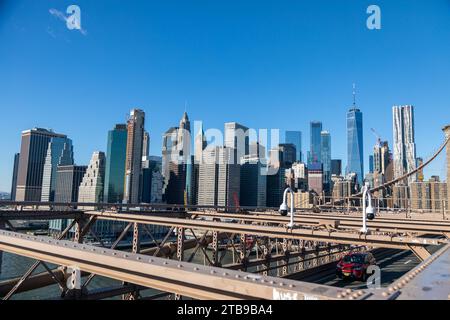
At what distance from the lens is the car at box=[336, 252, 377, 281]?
26188mm

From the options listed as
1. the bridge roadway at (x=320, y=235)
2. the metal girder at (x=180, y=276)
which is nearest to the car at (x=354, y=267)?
the bridge roadway at (x=320, y=235)

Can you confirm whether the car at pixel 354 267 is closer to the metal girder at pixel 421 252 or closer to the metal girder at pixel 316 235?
the metal girder at pixel 316 235

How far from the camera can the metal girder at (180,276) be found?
11.3 ft

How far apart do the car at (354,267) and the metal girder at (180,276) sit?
2488 centimetres

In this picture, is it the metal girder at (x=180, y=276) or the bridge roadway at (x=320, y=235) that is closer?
the metal girder at (x=180, y=276)

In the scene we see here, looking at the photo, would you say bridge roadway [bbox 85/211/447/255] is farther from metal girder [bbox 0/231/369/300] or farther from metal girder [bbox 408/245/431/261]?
metal girder [bbox 0/231/369/300]

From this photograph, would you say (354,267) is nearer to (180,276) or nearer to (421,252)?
(421,252)

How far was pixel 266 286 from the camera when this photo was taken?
3.52m

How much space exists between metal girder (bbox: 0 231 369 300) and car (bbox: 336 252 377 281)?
2488 centimetres

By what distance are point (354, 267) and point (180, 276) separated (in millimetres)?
25370

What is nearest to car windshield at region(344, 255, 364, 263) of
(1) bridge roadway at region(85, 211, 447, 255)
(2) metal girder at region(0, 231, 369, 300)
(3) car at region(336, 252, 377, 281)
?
(3) car at region(336, 252, 377, 281)

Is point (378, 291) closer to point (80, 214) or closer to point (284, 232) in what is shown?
point (284, 232)
